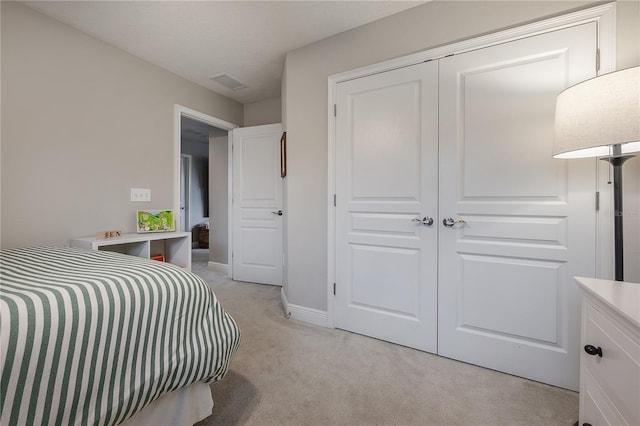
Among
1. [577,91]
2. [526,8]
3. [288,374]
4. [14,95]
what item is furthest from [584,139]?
[14,95]

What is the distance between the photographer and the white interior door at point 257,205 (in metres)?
3.43

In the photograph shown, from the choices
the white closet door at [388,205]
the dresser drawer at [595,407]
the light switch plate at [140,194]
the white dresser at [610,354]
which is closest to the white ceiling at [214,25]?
the white closet door at [388,205]

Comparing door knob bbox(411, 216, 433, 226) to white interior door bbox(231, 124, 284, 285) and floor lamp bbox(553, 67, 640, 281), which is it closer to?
floor lamp bbox(553, 67, 640, 281)

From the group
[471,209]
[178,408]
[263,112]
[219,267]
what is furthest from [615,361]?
[219,267]

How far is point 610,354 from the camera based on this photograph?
2.82ft

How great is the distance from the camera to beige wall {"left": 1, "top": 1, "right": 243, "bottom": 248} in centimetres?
182

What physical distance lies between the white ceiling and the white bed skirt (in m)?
2.29

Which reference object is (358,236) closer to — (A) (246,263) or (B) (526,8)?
(B) (526,8)

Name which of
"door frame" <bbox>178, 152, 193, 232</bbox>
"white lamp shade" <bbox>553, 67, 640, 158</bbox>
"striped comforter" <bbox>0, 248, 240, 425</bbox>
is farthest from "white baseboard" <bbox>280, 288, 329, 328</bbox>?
"door frame" <bbox>178, 152, 193, 232</bbox>

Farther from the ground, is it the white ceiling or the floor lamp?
the white ceiling

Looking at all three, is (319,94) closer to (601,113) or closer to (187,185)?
(601,113)

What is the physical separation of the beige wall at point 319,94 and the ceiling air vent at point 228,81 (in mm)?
919

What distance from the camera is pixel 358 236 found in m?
2.13

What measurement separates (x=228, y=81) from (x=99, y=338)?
2970 mm
